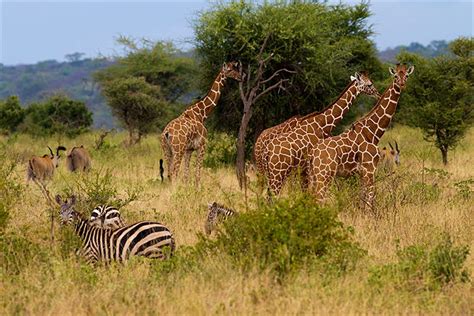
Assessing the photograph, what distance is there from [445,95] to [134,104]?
11756mm

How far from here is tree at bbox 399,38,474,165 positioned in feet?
69.4

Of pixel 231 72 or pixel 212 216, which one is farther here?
pixel 231 72

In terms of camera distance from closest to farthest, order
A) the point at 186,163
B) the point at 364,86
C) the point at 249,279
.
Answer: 1. the point at 249,279
2. the point at 364,86
3. the point at 186,163

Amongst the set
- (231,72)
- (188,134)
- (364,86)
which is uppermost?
(231,72)

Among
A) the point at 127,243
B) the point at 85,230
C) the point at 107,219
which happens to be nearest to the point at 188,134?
the point at 107,219

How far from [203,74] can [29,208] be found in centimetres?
823

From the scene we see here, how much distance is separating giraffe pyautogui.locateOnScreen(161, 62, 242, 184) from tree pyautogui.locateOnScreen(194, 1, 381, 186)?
4.02 feet

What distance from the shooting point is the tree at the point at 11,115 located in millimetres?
35250

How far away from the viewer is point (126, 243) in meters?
8.63

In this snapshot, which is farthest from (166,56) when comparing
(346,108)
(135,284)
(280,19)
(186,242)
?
(135,284)

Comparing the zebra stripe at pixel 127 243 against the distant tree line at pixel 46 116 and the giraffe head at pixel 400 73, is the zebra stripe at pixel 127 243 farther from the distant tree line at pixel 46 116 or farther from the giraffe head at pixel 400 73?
the distant tree line at pixel 46 116

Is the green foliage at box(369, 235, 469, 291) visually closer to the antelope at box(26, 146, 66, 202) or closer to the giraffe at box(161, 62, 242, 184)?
the giraffe at box(161, 62, 242, 184)

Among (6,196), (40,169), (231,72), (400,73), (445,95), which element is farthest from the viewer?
(445,95)

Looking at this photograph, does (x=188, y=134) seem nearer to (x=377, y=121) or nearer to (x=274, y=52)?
(x=274, y=52)
